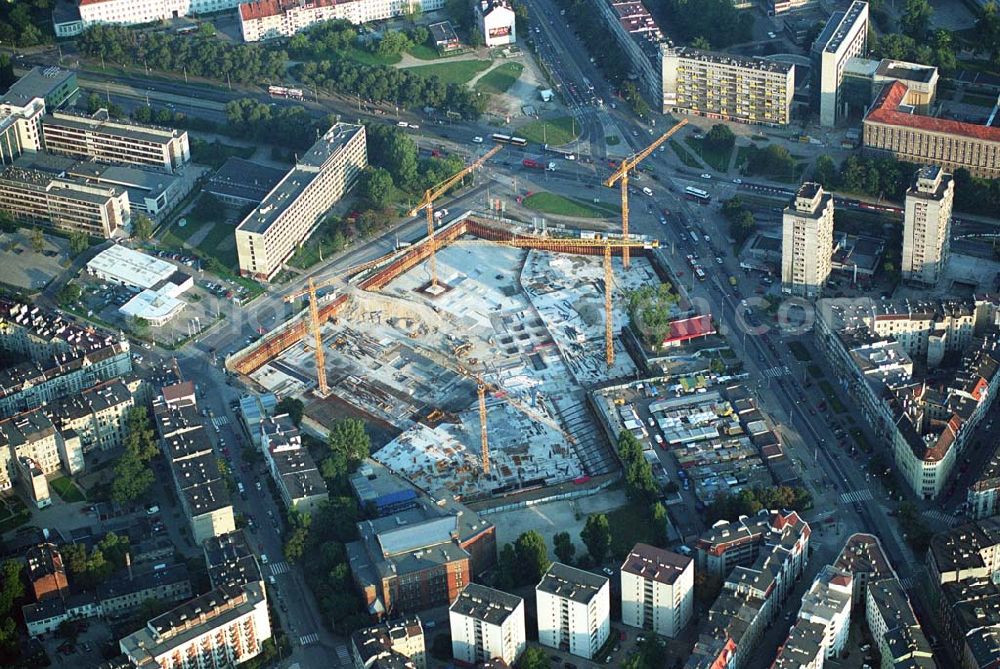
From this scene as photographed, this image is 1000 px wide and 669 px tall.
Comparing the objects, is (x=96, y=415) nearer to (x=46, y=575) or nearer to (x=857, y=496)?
(x=46, y=575)

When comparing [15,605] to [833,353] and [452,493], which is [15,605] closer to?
[452,493]

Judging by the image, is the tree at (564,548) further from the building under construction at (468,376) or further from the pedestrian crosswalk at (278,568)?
the pedestrian crosswalk at (278,568)

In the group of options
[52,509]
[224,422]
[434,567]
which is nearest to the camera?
[434,567]

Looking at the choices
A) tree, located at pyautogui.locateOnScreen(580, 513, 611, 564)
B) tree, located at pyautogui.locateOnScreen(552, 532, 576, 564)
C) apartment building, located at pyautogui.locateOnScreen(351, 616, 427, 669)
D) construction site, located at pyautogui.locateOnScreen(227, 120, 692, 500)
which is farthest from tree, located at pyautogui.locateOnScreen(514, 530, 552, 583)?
construction site, located at pyautogui.locateOnScreen(227, 120, 692, 500)

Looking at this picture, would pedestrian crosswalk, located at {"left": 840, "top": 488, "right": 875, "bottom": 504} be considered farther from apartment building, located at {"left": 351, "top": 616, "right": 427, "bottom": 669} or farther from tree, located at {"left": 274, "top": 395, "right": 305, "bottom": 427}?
tree, located at {"left": 274, "top": 395, "right": 305, "bottom": 427}

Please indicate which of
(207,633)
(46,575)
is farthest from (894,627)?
(46,575)

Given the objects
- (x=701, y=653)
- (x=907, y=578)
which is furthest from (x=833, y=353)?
Result: (x=701, y=653)

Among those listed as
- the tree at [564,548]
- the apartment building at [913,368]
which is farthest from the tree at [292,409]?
the apartment building at [913,368]
